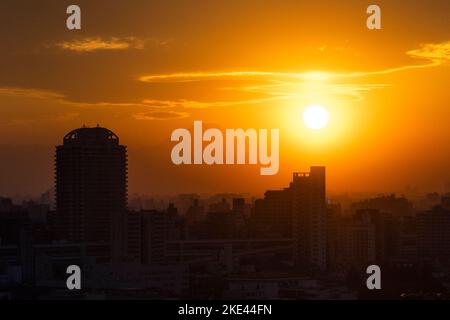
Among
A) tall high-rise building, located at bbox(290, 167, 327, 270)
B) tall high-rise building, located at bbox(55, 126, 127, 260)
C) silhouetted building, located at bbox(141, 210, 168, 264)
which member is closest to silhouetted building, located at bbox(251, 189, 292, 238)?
tall high-rise building, located at bbox(290, 167, 327, 270)

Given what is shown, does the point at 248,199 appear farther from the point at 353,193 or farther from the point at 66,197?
the point at 66,197

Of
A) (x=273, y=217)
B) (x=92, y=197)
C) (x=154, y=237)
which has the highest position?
(x=92, y=197)

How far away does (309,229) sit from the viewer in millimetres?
11297

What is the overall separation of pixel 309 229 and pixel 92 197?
2.80m

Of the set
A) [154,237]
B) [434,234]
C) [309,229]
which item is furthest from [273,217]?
[434,234]

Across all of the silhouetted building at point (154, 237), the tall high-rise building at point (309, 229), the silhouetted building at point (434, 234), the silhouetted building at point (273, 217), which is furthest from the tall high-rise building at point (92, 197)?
the silhouetted building at point (434, 234)

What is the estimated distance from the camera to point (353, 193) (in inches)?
376

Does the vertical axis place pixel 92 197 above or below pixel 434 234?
above

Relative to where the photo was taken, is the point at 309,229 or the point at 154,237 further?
the point at 309,229

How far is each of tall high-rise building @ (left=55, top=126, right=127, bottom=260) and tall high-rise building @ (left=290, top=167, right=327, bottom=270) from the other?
5.96 feet

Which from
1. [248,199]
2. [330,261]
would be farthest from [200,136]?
[330,261]

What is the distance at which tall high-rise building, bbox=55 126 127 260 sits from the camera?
9258 millimetres

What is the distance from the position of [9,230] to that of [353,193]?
390cm

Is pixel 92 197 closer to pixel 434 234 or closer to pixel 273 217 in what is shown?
pixel 273 217
